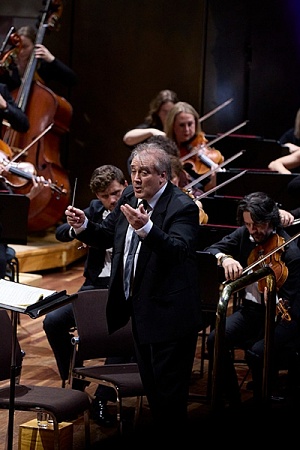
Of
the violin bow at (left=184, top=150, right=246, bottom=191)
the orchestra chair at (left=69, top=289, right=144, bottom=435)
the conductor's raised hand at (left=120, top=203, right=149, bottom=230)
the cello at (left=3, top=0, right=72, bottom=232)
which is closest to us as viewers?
the conductor's raised hand at (left=120, top=203, right=149, bottom=230)

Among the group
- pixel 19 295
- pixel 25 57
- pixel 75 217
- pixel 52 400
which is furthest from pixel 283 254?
pixel 25 57

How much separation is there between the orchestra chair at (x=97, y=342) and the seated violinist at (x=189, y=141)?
2027 mm

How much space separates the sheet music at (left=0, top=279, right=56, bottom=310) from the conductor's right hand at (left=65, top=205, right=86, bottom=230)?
0.42 metres

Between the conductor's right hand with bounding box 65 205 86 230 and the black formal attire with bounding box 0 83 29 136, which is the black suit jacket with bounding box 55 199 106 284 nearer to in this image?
Answer: the conductor's right hand with bounding box 65 205 86 230

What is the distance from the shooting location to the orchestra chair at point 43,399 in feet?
11.6

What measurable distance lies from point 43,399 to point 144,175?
0.95 meters

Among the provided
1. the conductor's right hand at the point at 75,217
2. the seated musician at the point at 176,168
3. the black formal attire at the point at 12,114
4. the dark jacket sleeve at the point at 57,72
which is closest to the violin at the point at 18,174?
the black formal attire at the point at 12,114

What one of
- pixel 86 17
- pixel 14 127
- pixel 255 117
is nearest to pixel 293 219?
pixel 14 127

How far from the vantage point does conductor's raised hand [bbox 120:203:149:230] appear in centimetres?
338

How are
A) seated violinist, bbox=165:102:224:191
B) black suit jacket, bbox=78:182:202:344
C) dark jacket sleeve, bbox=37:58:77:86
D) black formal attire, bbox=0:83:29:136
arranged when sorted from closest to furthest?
Result: black suit jacket, bbox=78:182:202:344 < seated violinist, bbox=165:102:224:191 < black formal attire, bbox=0:83:29:136 < dark jacket sleeve, bbox=37:58:77:86

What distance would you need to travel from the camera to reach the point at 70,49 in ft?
28.2

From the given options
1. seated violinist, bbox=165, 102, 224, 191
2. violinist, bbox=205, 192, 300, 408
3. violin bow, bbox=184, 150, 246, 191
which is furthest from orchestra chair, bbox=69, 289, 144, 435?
seated violinist, bbox=165, 102, 224, 191

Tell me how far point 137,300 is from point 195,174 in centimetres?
250

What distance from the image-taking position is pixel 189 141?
6.11 meters
